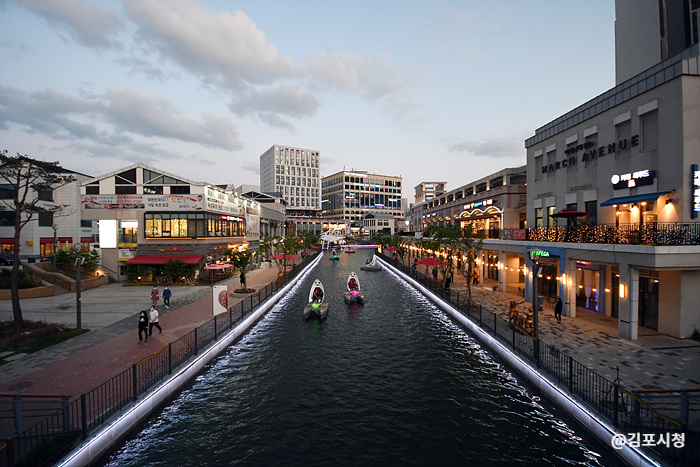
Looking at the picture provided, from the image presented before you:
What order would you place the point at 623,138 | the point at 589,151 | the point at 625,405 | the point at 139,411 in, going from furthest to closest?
the point at 589,151
the point at 623,138
the point at 139,411
the point at 625,405

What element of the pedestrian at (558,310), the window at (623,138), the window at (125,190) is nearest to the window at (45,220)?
the window at (125,190)

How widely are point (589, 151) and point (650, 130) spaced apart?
179 inches

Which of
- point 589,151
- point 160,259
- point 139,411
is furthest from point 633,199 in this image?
point 160,259

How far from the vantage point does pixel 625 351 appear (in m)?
16.0

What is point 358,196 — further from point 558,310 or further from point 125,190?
point 558,310

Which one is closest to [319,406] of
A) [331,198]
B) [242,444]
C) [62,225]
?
[242,444]

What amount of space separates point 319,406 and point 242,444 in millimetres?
3350

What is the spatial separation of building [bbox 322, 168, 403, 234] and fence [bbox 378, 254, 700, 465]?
542 feet

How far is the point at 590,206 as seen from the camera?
23719mm

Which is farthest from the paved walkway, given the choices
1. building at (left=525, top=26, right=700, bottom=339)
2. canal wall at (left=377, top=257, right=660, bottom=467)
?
canal wall at (left=377, top=257, right=660, bottom=467)

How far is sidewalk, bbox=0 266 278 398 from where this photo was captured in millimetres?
13875

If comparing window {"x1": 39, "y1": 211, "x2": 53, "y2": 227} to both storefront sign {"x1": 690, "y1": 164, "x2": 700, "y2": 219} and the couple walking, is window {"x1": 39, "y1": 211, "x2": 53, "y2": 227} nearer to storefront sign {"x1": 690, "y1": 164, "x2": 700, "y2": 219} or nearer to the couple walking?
the couple walking

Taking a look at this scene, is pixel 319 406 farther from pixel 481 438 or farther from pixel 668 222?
pixel 668 222

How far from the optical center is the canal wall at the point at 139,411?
9.49 meters
